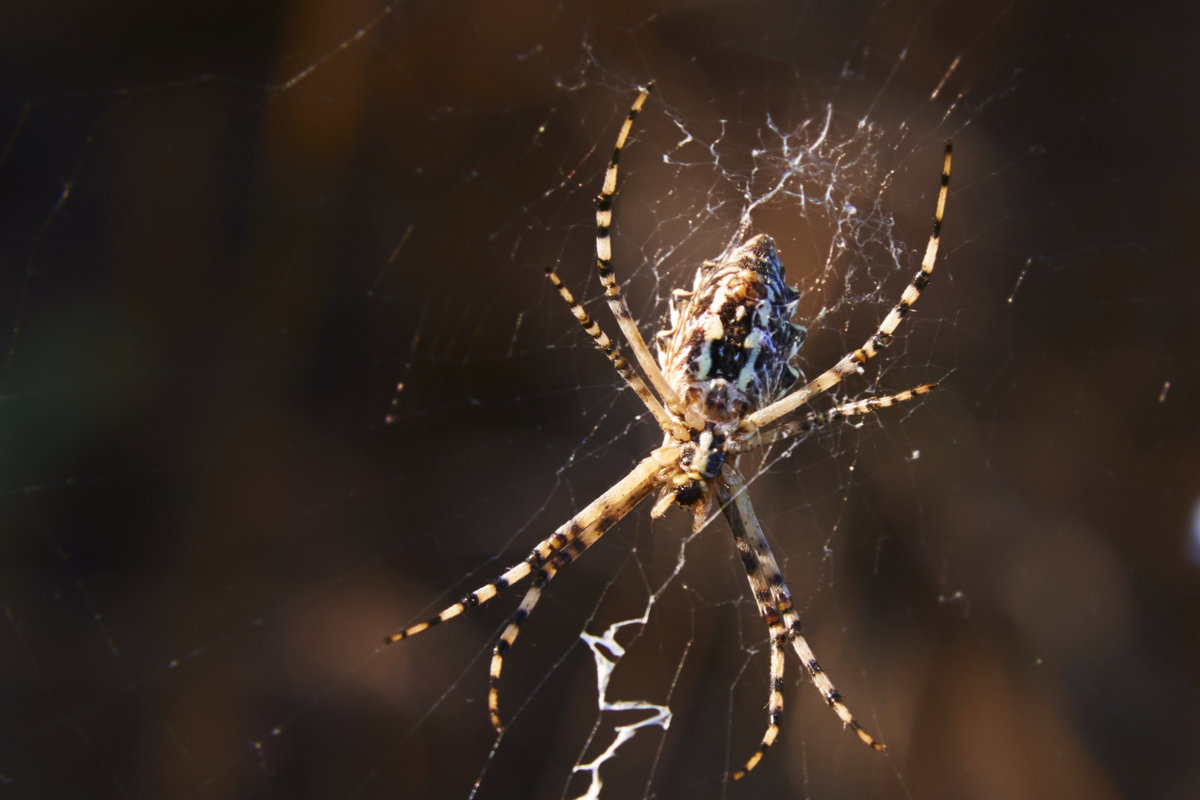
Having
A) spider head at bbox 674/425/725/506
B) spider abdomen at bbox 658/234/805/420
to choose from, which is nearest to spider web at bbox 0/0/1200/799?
spider abdomen at bbox 658/234/805/420

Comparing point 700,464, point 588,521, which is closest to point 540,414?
point 588,521

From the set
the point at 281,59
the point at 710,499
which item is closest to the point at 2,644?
the point at 281,59

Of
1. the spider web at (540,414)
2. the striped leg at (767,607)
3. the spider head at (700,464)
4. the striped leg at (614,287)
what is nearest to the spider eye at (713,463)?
the spider head at (700,464)

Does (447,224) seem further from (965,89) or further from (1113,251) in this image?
(1113,251)

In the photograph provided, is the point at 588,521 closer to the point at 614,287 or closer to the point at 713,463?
the point at 713,463

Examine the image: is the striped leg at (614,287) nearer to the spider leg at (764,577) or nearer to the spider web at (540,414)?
the spider leg at (764,577)

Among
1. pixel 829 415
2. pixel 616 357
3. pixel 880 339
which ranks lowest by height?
pixel 829 415
